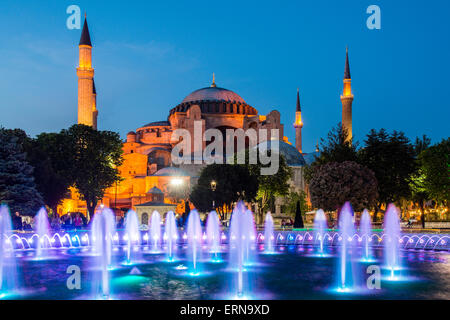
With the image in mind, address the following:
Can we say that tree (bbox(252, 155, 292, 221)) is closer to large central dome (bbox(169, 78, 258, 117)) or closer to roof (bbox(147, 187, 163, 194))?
roof (bbox(147, 187, 163, 194))

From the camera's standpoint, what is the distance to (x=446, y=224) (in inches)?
1241

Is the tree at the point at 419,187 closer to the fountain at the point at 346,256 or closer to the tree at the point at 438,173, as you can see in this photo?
the tree at the point at 438,173

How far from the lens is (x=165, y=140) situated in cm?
7294

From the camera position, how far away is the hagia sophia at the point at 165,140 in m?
52.8

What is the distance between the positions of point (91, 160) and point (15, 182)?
1155 centimetres

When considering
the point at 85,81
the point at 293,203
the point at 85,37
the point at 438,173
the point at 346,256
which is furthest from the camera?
the point at 85,37

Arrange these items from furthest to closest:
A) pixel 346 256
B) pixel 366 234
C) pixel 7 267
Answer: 1. pixel 366 234
2. pixel 346 256
3. pixel 7 267

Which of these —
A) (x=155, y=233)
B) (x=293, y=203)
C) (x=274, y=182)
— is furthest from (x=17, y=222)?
(x=293, y=203)

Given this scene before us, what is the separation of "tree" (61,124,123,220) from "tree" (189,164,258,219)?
815cm

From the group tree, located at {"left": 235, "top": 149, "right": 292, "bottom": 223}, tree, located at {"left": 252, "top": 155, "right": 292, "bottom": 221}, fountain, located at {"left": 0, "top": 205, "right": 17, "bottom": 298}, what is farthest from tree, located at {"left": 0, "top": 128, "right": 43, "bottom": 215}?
tree, located at {"left": 252, "top": 155, "right": 292, "bottom": 221}

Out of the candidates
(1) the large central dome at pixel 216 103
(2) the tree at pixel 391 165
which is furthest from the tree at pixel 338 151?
(1) the large central dome at pixel 216 103

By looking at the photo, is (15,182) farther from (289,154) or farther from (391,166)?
(289,154)

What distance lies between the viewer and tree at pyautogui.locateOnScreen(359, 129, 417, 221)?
3272 cm

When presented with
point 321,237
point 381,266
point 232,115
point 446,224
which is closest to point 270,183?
point 446,224
